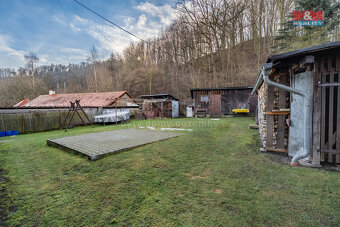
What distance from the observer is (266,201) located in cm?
181

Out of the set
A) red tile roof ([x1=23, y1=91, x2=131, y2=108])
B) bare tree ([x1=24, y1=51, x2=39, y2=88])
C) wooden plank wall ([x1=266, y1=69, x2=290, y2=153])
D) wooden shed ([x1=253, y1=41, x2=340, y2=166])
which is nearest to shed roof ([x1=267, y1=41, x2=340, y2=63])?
wooden shed ([x1=253, y1=41, x2=340, y2=166])

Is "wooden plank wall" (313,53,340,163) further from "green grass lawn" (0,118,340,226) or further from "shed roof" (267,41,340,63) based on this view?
"green grass lawn" (0,118,340,226)

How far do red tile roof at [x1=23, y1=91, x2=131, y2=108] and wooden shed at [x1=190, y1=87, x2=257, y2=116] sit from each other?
9.79 m

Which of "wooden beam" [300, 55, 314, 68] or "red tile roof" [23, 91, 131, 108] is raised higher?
"red tile roof" [23, 91, 131, 108]

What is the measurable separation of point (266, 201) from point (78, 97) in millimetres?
23337

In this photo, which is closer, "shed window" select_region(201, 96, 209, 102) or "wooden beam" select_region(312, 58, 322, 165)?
"wooden beam" select_region(312, 58, 322, 165)

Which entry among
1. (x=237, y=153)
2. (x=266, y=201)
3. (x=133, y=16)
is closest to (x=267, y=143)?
(x=237, y=153)

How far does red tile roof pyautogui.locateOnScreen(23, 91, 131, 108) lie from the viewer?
17.6 meters

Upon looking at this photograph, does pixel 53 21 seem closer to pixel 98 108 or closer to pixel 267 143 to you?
pixel 98 108

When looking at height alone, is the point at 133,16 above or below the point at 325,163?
above

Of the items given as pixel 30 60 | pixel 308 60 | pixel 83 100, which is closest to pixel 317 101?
pixel 308 60

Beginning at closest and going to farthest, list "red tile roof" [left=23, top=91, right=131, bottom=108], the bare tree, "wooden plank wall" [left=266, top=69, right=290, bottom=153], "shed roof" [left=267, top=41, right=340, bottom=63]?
"shed roof" [left=267, top=41, right=340, bottom=63] → "wooden plank wall" [left=266, top=69, right=290, bottom=153] → "red tile roof" [left=23, top=91, right=131, bottom=108] → the bare tree

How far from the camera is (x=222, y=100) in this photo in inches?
602

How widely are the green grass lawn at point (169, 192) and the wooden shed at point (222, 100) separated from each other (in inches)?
487
